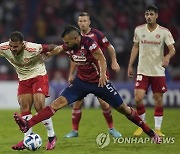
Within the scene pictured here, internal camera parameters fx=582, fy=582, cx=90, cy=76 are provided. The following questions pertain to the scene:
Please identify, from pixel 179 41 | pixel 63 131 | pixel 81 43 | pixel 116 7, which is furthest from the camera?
pixel 116 7

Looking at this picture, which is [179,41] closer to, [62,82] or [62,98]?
[62,82]

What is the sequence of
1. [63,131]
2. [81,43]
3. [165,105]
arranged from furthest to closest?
[165,105]
[63,131]
[81,43]

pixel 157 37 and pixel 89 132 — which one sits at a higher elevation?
pixel 157 37

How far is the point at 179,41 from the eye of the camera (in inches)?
755

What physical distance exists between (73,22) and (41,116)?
39.6ft

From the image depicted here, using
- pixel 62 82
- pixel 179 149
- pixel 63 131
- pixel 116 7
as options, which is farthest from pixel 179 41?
pixel 179 149

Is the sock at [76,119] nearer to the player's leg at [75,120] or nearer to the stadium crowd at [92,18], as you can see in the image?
the player's leg at [75,120]

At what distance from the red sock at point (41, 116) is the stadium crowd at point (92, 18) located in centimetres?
986

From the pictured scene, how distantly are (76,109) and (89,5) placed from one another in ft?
34.4

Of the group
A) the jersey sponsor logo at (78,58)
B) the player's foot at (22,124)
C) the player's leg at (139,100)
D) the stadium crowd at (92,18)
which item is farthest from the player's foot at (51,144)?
the stadium crowd at (92,18)

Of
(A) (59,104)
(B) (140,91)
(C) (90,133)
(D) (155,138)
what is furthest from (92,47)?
(C) (90,133)

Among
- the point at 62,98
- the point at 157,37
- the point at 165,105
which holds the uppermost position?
the point at 157,37

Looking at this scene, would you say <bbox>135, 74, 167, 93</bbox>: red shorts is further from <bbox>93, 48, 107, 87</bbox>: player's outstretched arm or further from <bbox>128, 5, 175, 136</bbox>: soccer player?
<bbox>93, 48, 107, 87</bbox>: player's outstretched arm

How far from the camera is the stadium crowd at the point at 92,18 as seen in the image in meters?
19.3
